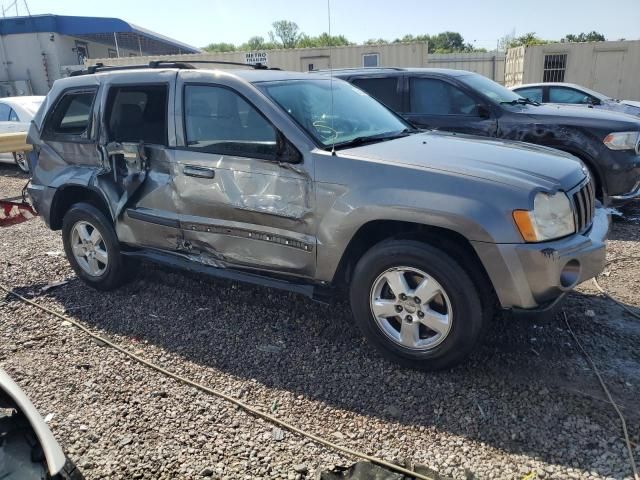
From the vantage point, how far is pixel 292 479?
8.40 ft

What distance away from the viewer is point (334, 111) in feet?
13.2

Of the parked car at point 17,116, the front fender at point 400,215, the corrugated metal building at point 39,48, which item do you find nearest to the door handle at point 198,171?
the front fender at point 400,215

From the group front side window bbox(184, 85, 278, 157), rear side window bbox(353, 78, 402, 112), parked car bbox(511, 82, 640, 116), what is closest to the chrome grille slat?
front side window bbox(184, 85, 278, 157)

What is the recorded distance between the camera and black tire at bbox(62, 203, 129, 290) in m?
4.60

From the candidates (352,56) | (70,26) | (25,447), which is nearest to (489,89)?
(25,447)

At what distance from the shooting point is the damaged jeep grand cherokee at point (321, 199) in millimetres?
3008

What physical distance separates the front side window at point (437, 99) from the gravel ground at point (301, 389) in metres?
2.95

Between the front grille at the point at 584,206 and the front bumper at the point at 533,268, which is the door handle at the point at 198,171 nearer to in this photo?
the front bumper at the point at 533,268

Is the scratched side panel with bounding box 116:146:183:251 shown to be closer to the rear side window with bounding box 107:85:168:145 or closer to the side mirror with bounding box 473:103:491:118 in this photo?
the rear side window with bounding box 107:85:168:145

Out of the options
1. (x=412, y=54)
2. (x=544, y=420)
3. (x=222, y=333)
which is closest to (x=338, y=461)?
(x=544, y=420)

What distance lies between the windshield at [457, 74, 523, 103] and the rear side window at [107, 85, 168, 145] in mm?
4107

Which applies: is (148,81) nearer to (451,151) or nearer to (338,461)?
(451,151)

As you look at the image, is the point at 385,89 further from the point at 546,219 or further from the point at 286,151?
the point at 546,219

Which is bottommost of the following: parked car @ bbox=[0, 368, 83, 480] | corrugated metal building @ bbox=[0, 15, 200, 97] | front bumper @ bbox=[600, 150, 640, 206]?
front bumper @ bbox=[600, 150, 640, 206]
